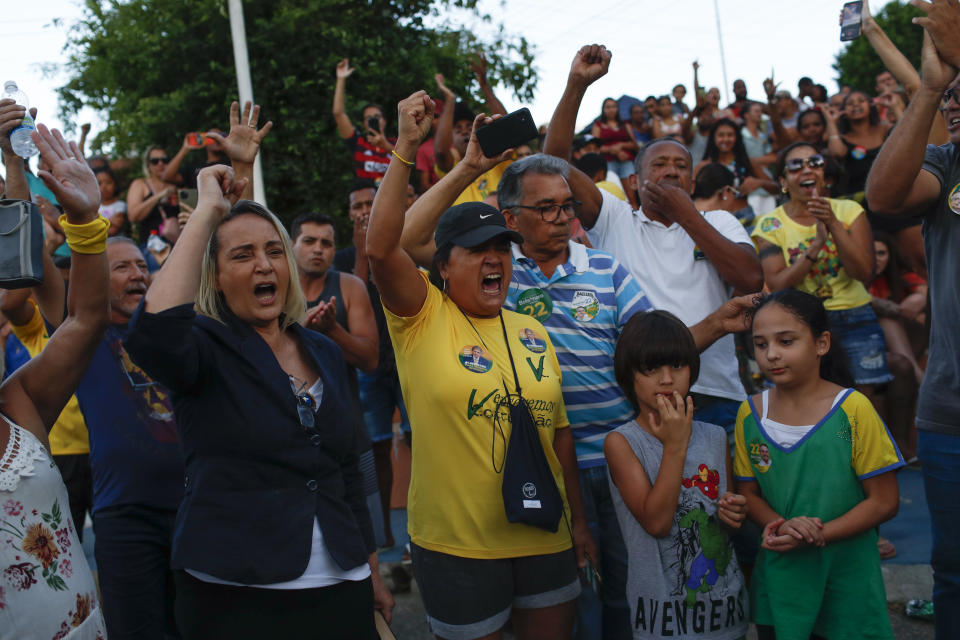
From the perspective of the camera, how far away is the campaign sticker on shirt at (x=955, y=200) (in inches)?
117

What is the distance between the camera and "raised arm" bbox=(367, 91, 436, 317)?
2746 millimetres

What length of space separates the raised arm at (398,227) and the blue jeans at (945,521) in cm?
201

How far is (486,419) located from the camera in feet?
9.39

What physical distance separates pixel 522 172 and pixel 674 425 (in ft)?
4.10

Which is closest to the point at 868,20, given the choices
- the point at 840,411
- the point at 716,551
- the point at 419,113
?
the point at 840,411

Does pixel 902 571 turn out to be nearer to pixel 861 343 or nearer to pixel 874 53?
pixel 861 343

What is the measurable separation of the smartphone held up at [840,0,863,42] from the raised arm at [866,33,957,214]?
63cm

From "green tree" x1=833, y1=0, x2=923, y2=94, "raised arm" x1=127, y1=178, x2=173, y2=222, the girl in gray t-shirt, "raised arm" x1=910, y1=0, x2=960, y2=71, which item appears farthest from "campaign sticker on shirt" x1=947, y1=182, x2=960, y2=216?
"green tree" x1=833, y1=0, x2=923, y2=94

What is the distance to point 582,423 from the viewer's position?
10.7ft

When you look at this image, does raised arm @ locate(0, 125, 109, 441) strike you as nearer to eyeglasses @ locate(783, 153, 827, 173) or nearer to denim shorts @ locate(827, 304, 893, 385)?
eyeglasses @ locate(783, 153, 827, 173)

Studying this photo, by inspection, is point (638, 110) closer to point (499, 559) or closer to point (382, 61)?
point (382, 61)

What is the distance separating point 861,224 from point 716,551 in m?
2.85

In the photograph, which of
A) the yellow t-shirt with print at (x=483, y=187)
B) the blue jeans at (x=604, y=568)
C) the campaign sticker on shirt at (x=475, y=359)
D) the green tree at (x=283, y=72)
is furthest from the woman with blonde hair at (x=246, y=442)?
the green tree at (x=283, y=72)

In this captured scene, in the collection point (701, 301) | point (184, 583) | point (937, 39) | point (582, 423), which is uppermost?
point (937, 39)
